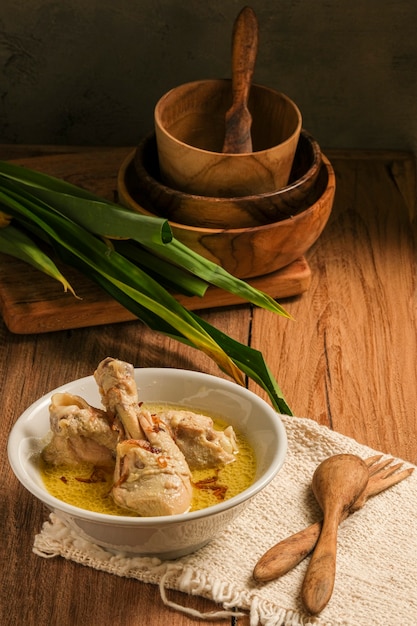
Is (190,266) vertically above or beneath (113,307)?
above

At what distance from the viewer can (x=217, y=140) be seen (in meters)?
1.74

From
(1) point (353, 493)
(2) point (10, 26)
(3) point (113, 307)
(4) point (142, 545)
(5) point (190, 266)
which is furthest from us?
(2) point (10, 26)

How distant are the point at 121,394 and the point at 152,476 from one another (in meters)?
0.11

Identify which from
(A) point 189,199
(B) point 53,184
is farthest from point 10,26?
(A) point 189,199

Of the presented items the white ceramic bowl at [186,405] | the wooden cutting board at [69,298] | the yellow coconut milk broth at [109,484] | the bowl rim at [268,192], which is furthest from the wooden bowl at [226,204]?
the yellow coconut milk broth at [109,484]

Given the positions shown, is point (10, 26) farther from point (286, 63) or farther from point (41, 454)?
point (41, 454)

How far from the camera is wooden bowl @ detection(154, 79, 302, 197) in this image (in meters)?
1.49

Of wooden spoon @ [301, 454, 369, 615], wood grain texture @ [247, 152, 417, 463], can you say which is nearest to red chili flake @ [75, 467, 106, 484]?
wooden spoon @ [301, 454, 369, 615]

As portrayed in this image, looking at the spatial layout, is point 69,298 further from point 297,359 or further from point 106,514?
point 106,514

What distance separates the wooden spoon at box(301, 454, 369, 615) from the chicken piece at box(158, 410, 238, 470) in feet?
0.42

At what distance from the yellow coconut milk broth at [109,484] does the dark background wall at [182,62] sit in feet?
3.46

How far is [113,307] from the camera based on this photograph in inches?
59.6

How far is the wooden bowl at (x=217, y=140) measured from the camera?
1.49m

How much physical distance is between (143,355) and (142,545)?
464mm
